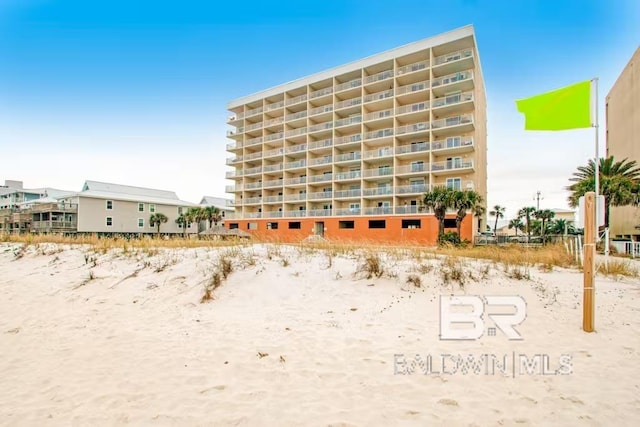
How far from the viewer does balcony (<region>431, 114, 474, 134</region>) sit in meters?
32.3

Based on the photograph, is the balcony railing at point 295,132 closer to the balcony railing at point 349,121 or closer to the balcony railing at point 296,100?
the balcony railing at point 296,100

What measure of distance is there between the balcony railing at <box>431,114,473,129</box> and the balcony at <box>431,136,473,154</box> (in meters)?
1.58

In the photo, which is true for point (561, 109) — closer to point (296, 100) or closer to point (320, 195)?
point (320, 195)

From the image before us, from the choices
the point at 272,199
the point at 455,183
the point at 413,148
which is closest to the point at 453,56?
the point at 413,148

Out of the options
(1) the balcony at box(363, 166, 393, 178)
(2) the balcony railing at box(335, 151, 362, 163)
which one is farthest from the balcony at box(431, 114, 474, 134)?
(2) the balcony railing at box(335, 151, 362, 163)

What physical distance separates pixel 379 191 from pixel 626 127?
27.0 m

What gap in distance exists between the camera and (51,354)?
4789 mm

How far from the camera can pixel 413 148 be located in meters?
35.6

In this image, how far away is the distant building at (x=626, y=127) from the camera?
1163 inches

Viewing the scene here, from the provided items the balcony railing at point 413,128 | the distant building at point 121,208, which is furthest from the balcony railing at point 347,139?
the distant building at point 121,208

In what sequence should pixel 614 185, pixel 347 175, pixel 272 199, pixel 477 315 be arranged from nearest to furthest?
pixel 477 315, pixel 614 185, pixel 347 175, pixel 272 199

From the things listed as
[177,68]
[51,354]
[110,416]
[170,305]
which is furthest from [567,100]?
[177,68]

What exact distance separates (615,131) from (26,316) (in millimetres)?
52517

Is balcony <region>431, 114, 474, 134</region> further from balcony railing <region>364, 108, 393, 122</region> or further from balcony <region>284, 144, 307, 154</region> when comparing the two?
balcony <region>284, 144, 307, 154</region>
